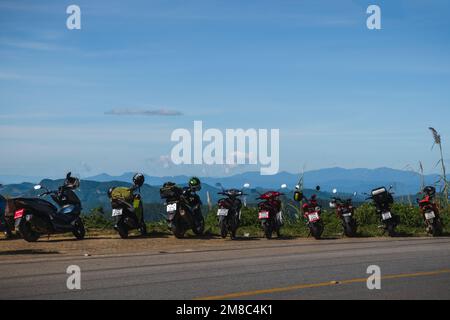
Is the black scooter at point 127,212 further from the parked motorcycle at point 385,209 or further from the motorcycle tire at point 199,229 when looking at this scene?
the parked motorcycle at point 385,209

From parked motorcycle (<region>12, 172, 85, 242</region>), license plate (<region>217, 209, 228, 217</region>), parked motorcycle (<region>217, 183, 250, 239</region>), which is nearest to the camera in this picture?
parked motorcycle (<region>12, 172, 85, 242</region>)

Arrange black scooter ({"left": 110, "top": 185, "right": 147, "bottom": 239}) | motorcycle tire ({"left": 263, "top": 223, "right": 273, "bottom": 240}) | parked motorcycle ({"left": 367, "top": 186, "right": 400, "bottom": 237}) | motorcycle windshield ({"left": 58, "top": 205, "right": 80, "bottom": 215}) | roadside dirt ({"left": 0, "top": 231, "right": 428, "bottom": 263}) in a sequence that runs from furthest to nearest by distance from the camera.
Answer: parked motorcycle ({"left": 367, "top": 186, "right": 400, "bottom": 237}) → motorcycle tire ({"left": 263, "top": 223, "right": 273, "bottom": 240}) → black scooter ({"left": 110, "top": 185, "right": 147, "bottom": 239}) → motorcycle windshield ({"left": 58, "top": 205, "right": 80, "bottom": 215}) → roadside dirt ({"left": 0, "top": 231, "right": 428, "bottom": 263})

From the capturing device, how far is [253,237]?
2233cm

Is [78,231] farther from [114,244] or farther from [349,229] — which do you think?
[349,229]

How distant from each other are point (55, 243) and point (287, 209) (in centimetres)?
983

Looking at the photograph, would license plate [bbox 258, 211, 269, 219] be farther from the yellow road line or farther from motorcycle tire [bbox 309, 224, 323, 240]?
the yellow road line

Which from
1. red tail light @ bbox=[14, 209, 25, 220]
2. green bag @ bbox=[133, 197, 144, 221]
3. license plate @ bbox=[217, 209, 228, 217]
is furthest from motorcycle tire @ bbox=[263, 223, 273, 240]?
red tail light @ bbox=[14, 209, 25, 220]

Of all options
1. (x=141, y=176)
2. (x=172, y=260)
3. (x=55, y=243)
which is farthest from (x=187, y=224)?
(x=172, y=260)

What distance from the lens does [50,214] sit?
64.3 feet

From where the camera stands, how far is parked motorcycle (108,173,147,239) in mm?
20578

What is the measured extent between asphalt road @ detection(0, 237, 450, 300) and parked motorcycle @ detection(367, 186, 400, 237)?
4.16m

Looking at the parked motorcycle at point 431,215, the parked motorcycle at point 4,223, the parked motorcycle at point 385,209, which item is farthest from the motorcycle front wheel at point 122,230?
the parked motorcycle at point 431,215

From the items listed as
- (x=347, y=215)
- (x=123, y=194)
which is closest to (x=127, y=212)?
(x=123, y=194)

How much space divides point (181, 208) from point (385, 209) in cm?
672
